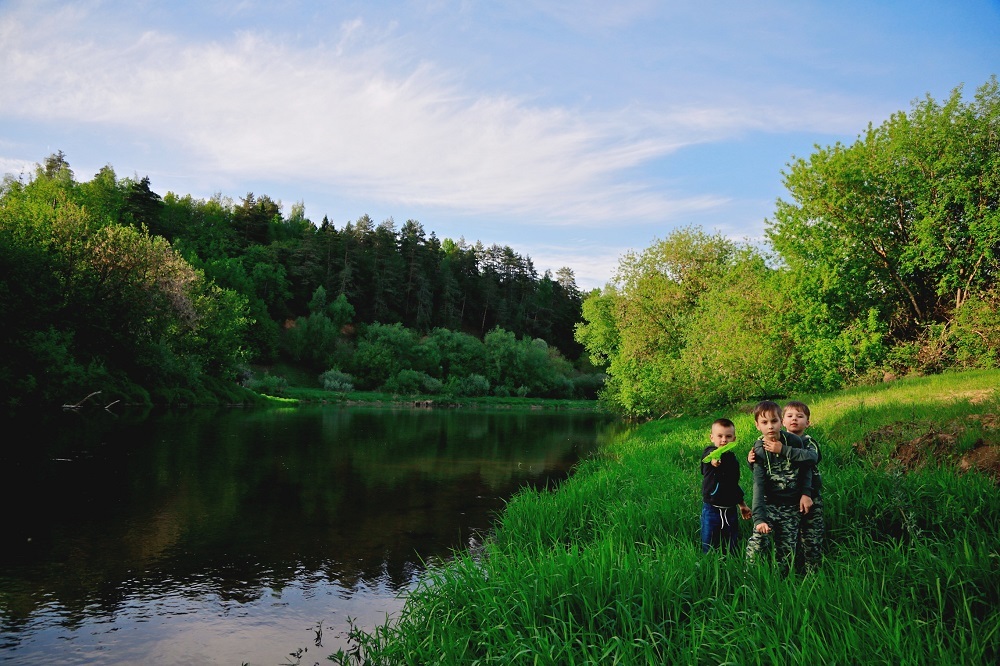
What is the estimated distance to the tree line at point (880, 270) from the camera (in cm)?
1938

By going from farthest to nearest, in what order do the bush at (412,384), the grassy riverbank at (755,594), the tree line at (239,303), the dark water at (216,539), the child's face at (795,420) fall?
the bush at (412,384), the tree line at (239,303), the dark water at (216,539), the child's face at (795,420), the grassy riverbank at (755,594)

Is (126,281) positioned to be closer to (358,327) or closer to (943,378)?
(943,378)

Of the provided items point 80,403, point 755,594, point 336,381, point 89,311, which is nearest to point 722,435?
point 755,594

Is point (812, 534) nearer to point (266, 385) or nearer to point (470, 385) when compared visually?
point (266, 385)

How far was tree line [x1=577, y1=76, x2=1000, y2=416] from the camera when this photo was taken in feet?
63.6

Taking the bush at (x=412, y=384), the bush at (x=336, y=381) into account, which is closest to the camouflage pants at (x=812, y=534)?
the bush at (x=336, y=381)

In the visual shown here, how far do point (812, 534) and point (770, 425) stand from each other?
44.9 inches

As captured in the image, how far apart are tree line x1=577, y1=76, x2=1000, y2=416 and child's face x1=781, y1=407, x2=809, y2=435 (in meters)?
17.2

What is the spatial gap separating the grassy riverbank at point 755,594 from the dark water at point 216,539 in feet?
5.53

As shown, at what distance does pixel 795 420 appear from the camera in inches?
231

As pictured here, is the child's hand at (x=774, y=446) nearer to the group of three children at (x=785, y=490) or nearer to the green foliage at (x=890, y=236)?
the group of three children at (x=785, y=490)

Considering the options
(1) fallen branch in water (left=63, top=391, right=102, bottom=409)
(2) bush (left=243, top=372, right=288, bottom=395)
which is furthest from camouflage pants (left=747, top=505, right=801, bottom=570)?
(2) bush (left=243, top=372, right=288, bottom=395)

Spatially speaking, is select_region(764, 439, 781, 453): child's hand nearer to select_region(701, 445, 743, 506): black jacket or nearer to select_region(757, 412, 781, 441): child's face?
select_region(757, 412, 781, 441): child's face

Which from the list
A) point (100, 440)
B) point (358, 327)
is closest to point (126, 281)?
point (100, 440)
